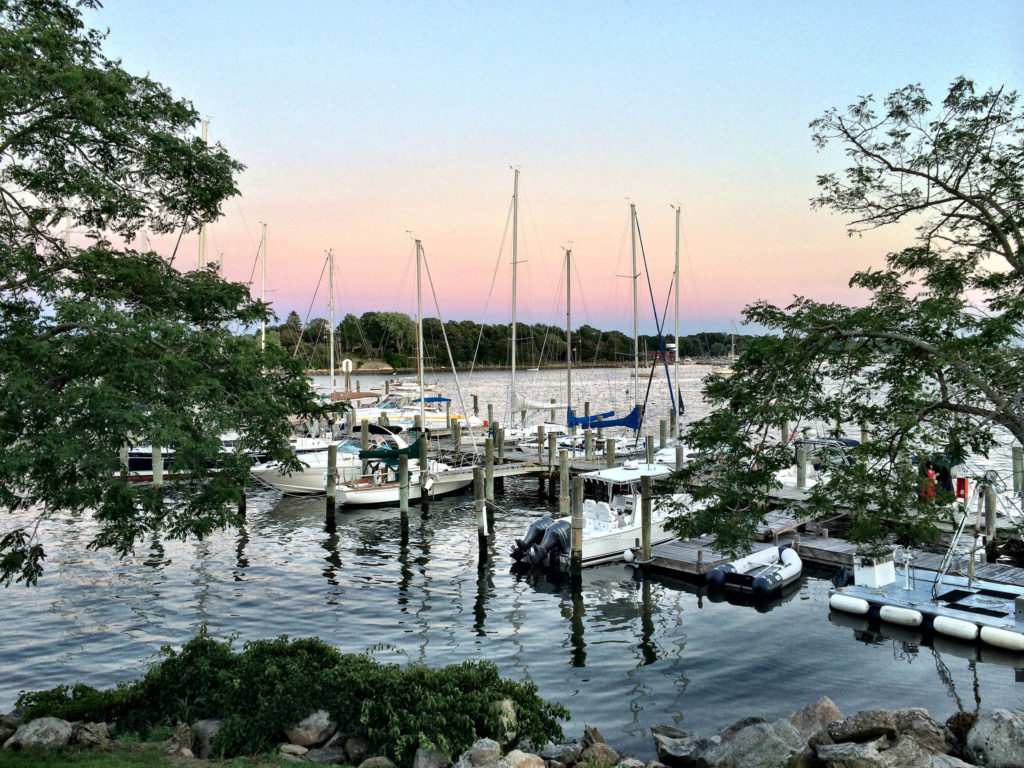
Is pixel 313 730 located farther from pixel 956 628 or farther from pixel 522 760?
pixel 956 628

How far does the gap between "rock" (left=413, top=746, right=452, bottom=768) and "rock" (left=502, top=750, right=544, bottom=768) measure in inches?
31.6

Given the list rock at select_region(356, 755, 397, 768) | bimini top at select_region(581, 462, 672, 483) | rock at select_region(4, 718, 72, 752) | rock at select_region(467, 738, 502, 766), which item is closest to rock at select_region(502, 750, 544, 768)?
rock at select_region(467, 738, 502, 766)

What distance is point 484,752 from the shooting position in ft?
31.9

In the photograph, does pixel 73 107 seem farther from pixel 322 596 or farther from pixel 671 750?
pixel 322 596

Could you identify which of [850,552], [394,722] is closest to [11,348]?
[394,722]

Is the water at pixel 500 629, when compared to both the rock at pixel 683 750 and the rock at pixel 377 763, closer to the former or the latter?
the rock at pixel 683 750

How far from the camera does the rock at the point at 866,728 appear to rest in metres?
10.4

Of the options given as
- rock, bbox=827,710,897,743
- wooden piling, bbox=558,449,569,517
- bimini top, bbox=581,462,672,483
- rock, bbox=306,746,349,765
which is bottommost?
rock, bbox=306,746,349,765

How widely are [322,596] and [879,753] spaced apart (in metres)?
14.4

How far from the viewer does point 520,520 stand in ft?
98.4

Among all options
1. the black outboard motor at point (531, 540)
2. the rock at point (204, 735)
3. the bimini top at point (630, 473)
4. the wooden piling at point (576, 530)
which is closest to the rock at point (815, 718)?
the rock at point (204, 735)

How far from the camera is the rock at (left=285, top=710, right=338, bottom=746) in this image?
10602mm

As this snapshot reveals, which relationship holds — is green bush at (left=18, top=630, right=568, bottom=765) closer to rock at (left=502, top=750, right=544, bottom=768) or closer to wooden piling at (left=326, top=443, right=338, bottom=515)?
rock at (left=502, top=750, right=544, bottom=768)

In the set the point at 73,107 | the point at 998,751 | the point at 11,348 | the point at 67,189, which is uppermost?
the point at 73,107
